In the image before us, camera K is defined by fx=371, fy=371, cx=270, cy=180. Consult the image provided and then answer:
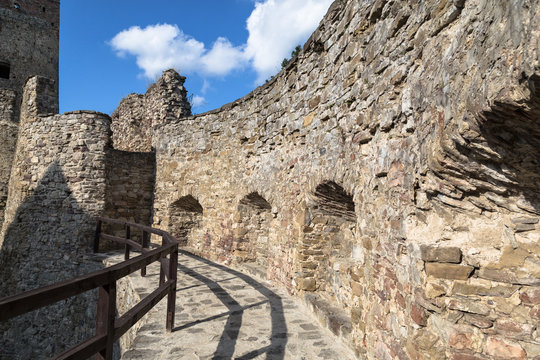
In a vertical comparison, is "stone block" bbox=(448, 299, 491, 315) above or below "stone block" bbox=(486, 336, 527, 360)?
above

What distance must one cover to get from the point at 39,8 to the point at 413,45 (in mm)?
17494

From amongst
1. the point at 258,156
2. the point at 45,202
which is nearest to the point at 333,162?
the point at 258,156

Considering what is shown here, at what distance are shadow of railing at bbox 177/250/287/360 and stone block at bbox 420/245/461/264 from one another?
143 centimetres

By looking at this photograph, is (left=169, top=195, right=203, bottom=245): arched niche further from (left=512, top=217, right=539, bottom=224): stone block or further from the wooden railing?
(left=512, top=217, right=539, bottom=224): stone block

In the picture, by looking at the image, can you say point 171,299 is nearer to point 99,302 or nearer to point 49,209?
point 99,302

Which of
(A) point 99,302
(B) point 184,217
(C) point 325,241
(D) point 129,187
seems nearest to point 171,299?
(A) point 99,302

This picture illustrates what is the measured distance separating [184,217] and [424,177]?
678 cm

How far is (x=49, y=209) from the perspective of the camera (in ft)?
25.1

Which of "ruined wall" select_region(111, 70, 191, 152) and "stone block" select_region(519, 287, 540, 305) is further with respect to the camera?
"ruined wall" select_region(111, 70, 191, 152)

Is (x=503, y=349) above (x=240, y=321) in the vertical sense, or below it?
above

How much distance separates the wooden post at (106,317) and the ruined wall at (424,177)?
1665 millimetres

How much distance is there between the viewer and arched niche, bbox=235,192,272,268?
6250 mm

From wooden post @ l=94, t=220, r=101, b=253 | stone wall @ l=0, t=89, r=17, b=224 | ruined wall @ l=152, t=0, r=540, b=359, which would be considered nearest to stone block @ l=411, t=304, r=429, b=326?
ruined wall @ l=152, t=0, r=540, b=359

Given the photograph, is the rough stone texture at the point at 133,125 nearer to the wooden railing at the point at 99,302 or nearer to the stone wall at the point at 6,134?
the stone wall at the point at 6,134
